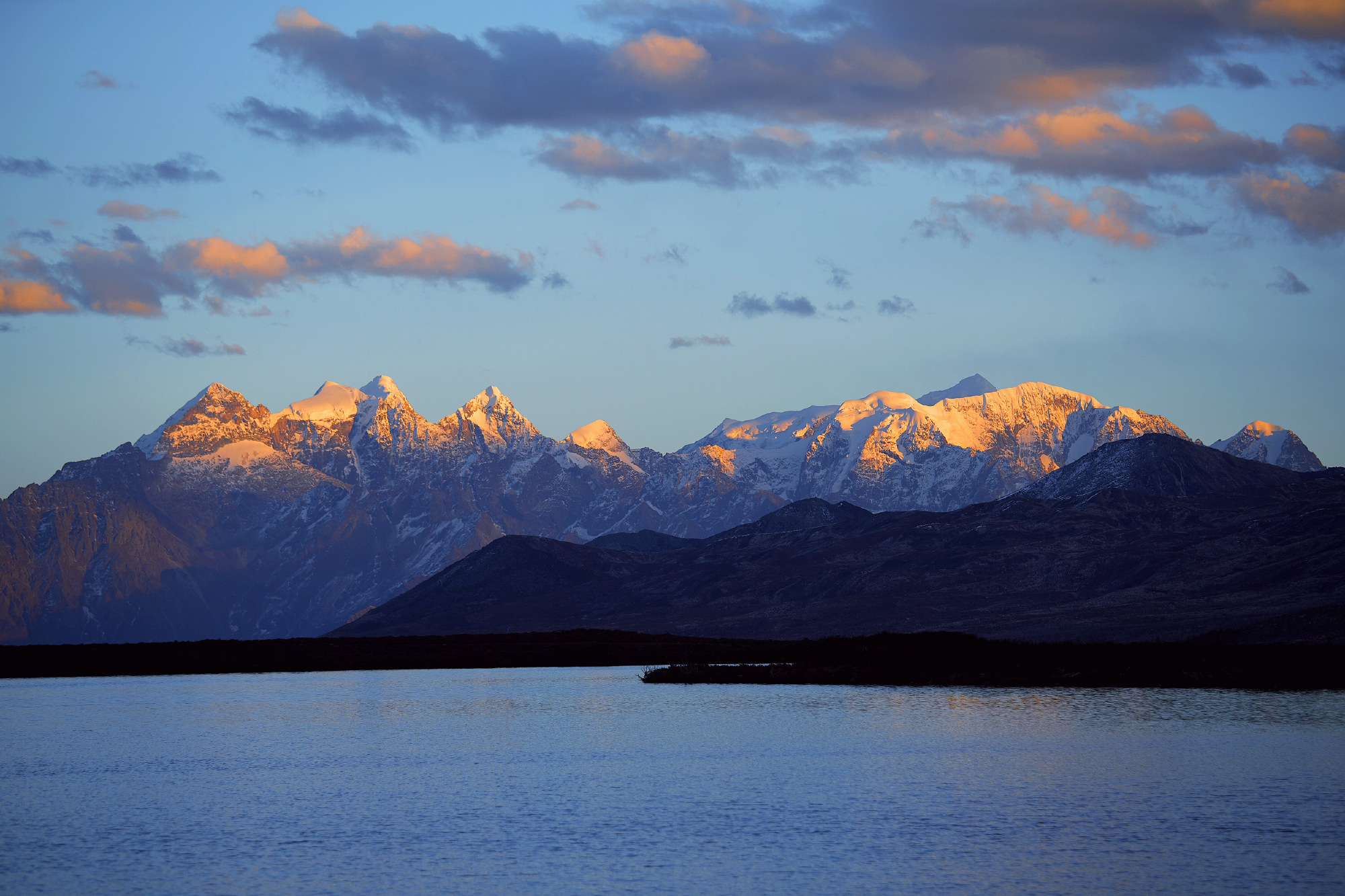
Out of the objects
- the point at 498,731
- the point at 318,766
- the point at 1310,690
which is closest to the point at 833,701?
the point at 498,731

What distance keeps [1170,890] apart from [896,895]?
875 centimetres

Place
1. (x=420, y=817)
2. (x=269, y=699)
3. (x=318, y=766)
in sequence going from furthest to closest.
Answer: (x=269, y=699) → (x=318, y=766) → (x=420, y=817)

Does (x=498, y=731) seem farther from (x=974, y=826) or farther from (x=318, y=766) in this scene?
(x=974, y=826)

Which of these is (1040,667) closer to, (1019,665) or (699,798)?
(1019,665)

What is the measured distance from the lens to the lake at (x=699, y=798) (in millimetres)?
52031

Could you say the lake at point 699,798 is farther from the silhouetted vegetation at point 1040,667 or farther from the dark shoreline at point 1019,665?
the dark shoreline at point 1019,665

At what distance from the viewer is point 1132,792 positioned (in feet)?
219

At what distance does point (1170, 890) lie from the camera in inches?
1875

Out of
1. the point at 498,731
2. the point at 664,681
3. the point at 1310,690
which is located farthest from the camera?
the point at 664,681

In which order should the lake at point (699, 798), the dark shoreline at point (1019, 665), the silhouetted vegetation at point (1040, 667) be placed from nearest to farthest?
the lake at point (699, 798), the silhouetted vegetation at point (1040, 667), the dark shoreline at point (1019, 665)

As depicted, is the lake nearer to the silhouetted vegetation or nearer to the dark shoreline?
the silhouetted vegetation

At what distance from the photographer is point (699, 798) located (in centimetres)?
6900

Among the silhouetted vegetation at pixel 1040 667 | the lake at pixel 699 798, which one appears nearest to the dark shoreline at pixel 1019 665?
the silhouetted vegetation at pixel 1040 667

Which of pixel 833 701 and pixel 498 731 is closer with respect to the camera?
pixel 498 731
